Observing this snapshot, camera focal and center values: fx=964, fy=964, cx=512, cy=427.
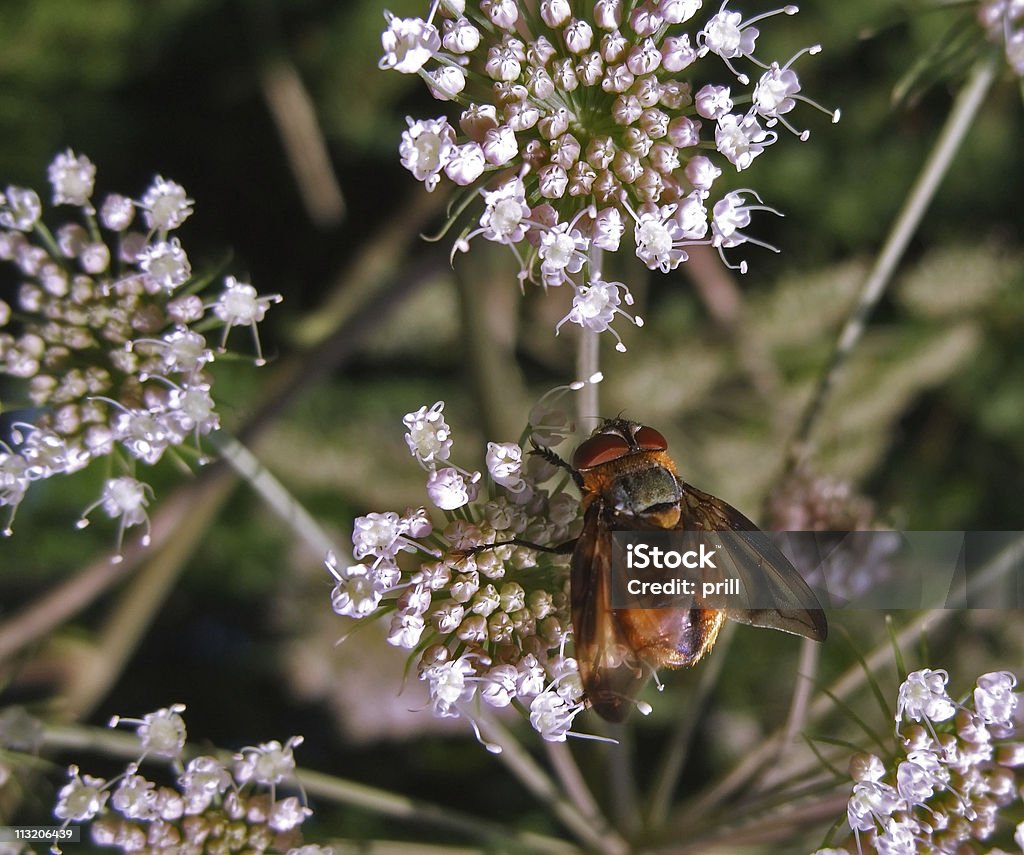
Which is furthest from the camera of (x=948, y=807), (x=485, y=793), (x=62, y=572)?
(x=485, y=793)

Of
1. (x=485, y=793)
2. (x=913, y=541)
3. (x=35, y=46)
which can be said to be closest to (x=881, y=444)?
(x=913, y=541)

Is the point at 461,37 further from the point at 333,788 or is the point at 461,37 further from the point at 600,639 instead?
the point at 333,788

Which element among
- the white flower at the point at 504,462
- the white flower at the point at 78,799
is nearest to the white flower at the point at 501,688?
the white flower at the point at 504,462

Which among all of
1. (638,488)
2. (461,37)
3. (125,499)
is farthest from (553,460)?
(125,499)

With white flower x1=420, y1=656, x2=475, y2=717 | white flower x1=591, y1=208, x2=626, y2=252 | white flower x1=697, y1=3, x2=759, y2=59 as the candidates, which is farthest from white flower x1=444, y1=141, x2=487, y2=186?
white flower x1=420, y1=656, x2=475, y2=717

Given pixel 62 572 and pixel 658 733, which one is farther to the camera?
pixel 658 733

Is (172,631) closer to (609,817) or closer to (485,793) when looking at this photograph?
(485,793)

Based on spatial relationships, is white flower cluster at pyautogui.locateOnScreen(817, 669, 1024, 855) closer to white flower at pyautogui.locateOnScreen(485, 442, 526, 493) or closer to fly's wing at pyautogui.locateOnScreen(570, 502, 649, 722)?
fly's wing at pyautogui.locateOnScreen(570, 502, 649, 722)
